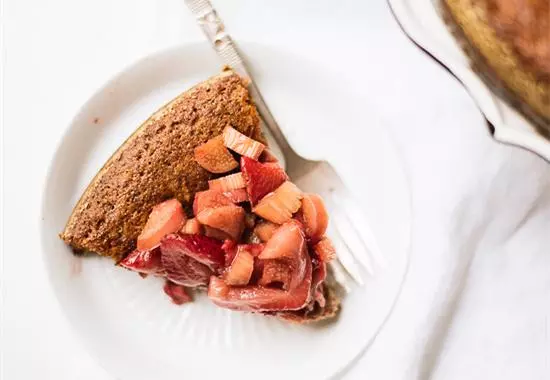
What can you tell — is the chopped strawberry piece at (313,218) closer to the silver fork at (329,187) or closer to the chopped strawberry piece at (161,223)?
the silver fork at (329,187)

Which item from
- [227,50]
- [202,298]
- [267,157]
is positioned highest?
[227,50]

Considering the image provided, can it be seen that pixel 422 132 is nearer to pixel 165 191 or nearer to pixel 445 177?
pixel 445 177

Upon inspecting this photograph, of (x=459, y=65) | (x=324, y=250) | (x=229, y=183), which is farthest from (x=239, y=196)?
(x=459, y=65)

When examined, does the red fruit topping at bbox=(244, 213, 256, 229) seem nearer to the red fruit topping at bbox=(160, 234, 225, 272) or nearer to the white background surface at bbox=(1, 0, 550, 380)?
the red fruit topping at bbox=(160, 234, 225, 272)

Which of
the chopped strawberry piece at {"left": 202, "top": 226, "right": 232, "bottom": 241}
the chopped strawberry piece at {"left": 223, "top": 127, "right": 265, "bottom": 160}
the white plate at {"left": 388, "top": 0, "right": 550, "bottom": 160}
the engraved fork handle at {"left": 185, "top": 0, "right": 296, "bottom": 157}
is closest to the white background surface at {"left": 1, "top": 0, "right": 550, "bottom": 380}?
the engraved fork handle at {"left": 185, "top": 0, "right": 296, "bottom": 157}

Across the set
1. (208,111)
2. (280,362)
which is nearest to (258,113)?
(208,111)

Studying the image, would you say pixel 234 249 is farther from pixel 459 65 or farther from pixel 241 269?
pixel 459 65
